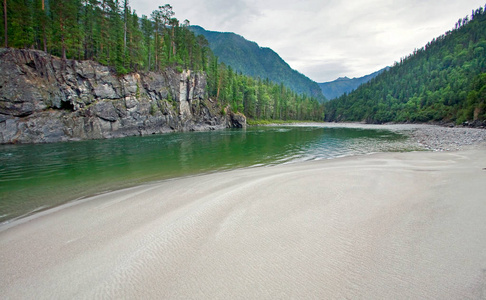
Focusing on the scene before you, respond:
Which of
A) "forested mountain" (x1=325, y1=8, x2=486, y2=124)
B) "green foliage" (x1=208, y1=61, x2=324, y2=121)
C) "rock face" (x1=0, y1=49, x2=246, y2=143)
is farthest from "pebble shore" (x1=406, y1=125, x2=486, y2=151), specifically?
"green foliage" (x1=208, y1=61, x2=324, y2=121)

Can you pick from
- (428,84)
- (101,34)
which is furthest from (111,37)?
(428,84)

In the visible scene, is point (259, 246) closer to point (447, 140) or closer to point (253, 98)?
point (447, 140)

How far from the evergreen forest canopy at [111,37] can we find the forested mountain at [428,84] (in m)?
84.1

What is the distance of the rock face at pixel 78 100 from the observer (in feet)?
105

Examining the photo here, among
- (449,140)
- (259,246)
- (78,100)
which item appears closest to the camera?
(259,246)

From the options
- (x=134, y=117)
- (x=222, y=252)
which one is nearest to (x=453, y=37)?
(x=134, y=117)

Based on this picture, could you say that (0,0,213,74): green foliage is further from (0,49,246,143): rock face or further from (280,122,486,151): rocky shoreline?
(280,122,486,151): rocky shoreline

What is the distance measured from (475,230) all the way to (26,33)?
55210 millimetres

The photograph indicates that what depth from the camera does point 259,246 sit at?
4348 mm

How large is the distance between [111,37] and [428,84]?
162450 millimetres

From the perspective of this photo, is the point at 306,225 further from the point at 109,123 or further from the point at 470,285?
the point at 109,123

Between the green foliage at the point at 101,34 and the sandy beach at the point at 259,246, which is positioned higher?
the green foliage at the point at 101,34

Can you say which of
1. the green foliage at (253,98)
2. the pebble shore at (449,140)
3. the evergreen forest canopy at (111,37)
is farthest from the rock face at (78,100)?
the pebble shore at (449,140)

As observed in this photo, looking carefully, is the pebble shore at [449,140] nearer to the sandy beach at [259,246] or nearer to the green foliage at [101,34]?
the sandy beach at [259,246]
